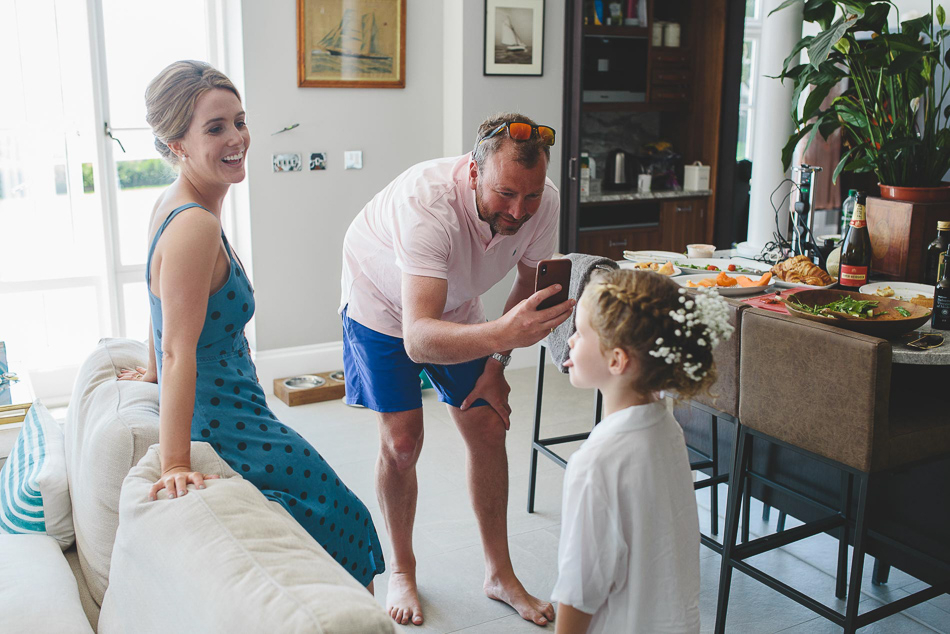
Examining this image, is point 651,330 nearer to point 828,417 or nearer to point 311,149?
point 828,417

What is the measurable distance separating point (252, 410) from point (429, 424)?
2.40m

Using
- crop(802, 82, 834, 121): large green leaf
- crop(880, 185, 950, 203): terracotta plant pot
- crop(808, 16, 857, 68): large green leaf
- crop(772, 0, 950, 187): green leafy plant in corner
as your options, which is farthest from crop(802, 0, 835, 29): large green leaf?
crop(880, 185, 950, 203): terracotta plant pot

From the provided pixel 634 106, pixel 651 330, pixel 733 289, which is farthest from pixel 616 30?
pixel 651 330

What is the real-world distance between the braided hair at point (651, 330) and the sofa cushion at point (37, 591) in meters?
1.05

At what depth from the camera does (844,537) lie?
256cm

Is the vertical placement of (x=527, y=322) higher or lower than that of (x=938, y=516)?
higher

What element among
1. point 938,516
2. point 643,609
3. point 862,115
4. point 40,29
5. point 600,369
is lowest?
point 938,516

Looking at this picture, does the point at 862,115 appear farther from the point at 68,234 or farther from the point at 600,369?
the point at 68,234

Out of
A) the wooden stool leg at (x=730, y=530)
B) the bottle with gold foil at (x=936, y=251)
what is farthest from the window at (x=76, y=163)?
the bottle with gold foil at (x=936, y=251)

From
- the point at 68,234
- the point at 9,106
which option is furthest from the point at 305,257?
the point at 9,106

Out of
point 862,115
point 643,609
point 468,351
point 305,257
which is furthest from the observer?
point 305,257

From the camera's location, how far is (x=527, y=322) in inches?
67.6

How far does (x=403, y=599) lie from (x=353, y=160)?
2.74m

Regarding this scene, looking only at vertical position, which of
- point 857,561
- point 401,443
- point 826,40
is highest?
point 826,40
